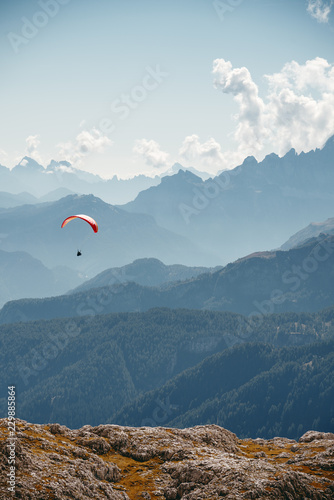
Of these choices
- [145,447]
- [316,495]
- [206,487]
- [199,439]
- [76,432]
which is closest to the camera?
[316,495]

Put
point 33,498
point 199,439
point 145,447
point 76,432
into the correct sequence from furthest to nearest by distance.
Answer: point 199,439
point 76,432
point 145,447
point 33,498

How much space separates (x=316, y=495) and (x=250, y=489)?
7.87 m

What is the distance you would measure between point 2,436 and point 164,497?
2301 cm

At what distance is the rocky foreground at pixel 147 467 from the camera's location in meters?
52.1

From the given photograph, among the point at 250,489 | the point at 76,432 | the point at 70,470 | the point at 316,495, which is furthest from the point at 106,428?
the point at 316,495

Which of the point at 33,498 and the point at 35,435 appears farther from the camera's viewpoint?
the point at 35,435

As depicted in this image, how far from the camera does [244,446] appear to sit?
89125 mm

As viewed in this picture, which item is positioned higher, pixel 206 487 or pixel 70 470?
pixel 70 470

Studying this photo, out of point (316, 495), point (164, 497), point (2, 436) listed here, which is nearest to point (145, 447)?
point (164, 497)

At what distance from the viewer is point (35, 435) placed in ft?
220

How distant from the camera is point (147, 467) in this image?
6669 centimetres

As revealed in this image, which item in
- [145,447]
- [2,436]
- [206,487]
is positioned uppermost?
[2,436]

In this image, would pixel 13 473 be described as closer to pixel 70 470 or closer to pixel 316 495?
pixel 70 470

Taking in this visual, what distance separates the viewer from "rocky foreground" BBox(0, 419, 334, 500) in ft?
171
